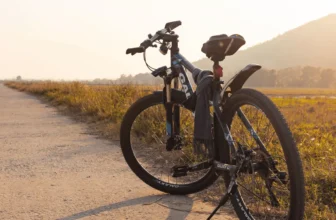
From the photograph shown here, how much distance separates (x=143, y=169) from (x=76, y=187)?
27.9 inches

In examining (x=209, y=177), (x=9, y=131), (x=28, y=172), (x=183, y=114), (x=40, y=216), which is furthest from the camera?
(x=9, y=131)

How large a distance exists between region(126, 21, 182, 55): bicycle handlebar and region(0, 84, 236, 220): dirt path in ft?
4.56

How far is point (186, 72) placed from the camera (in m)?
3.67

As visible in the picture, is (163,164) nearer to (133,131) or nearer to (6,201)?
(133,131)

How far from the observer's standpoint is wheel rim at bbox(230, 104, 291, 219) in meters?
2.63

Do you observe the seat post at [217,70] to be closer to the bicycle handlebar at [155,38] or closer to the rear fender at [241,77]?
the rear fender at [241,77]

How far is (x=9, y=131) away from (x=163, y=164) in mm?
4928

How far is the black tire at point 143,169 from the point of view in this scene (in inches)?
149

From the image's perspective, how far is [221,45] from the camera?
295 centimetres

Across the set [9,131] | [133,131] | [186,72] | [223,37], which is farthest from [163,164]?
[9,131]

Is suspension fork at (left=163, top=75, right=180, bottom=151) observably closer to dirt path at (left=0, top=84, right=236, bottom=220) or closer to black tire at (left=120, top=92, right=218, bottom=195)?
black tire at (left=120, top=92, right=218, bottom=195)

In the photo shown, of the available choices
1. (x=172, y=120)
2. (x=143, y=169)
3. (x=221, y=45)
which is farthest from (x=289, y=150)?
(x=143, y=169)

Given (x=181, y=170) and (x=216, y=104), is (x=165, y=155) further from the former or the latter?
(x=216, y=104)

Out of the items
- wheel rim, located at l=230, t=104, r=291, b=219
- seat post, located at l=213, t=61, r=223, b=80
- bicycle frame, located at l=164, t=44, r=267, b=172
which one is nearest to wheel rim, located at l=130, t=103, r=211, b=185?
bicycle frame, located at l=164, t=44, r=267, b=172
